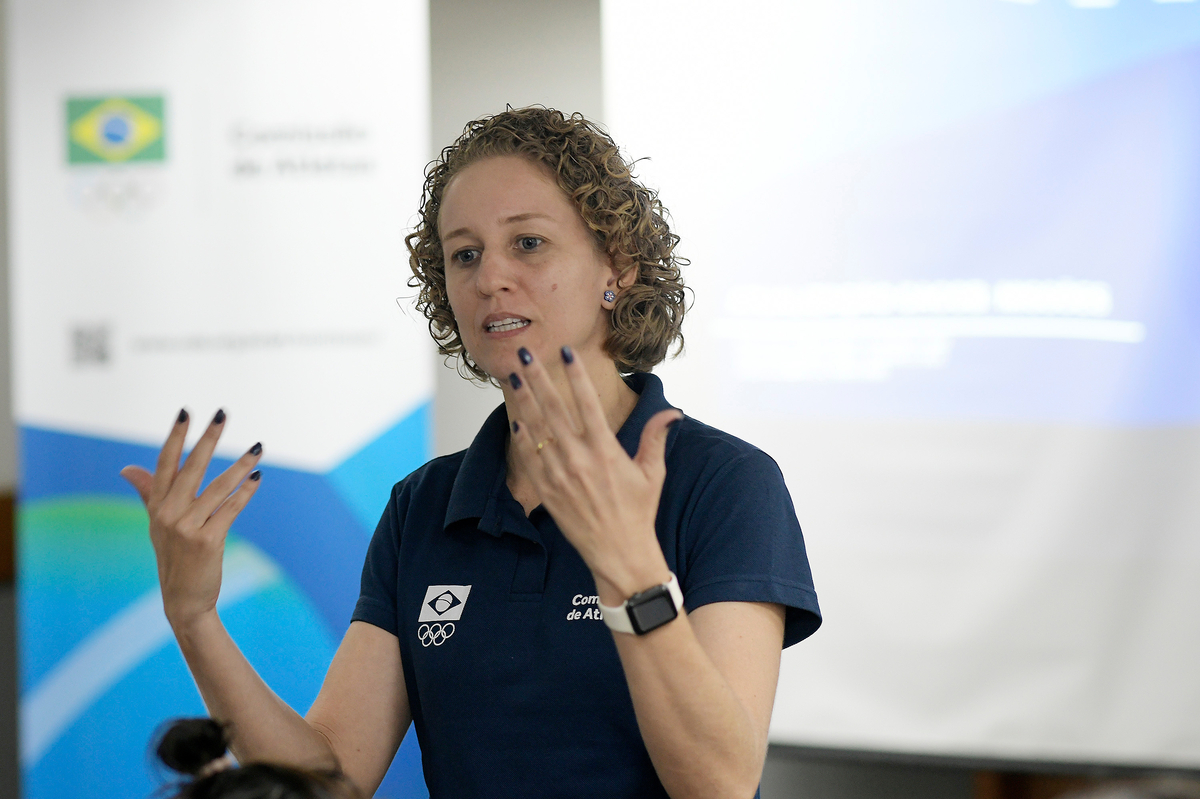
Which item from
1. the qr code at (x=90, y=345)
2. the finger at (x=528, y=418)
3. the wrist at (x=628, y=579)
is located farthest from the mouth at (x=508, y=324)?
the qr code at (x=90, y=345)

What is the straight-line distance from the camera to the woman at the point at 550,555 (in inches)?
37.4

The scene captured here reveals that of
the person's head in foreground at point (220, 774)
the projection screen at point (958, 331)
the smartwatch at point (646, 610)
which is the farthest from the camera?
the projection screen at point (958, 331)

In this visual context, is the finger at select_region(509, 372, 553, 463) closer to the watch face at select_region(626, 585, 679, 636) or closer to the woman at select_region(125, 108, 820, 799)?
the woman at select_region(125, 108, 820, 799)

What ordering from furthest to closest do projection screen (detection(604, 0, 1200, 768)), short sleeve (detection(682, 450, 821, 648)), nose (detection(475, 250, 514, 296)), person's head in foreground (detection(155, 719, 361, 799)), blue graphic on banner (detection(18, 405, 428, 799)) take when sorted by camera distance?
blue graphic on banner (detection(18, 405, 428, 799))
projection screen (detection(604, 0, 1200, 768))
nose (detection(475, 250, 514, 296))
short sleeve (detection(682, 450, 821, 648))
person's head in foreground (detection(155, 719, 361, 799))

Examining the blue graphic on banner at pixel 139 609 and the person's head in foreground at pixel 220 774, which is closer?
the person's head in foreground at pixel 220 774

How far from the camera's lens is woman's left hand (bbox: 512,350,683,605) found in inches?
36.3

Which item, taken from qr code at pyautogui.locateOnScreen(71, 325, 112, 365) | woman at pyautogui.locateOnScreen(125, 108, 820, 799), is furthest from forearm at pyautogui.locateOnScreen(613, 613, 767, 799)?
qr code at pyautogui.locateOnScreen(71, 325, 112, 365)

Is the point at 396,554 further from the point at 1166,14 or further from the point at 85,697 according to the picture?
the point at 1166,14

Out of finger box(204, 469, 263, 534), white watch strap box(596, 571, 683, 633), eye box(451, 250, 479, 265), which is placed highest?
eye box(451, 250, 479, 265)

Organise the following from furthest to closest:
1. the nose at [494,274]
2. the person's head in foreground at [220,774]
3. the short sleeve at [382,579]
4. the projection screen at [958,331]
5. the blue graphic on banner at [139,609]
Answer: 1. the blue graphic on banner at [139,609]
2. the projection screen at [958,331]
3. the short sleeve at [382,579]
4. the nose at [494,274]
5. the person's head in foreground at [220,774]

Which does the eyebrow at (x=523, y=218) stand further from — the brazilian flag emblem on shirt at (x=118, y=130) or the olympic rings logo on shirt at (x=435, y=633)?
the brazilian flag emblem on shirt at (x=118, y=130)

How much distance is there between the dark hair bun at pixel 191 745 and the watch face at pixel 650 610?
13.9 inches

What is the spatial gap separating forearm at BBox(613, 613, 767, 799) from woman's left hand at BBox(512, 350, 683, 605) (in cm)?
6

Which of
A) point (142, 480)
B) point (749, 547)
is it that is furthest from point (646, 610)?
point (142, 480)
